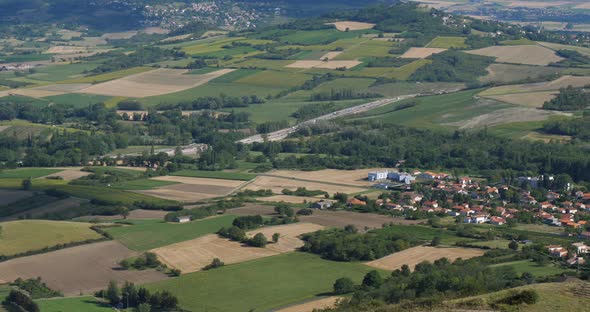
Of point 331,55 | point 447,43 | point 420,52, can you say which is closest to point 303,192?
point 420,52

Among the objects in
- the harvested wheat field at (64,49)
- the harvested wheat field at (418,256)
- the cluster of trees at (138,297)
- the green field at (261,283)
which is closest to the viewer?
the cluster of trees at (138,297)

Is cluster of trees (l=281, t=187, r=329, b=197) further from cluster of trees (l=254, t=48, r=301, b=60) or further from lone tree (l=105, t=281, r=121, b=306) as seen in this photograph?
cluster of trees (l=254, t=48, r=301, b=60)

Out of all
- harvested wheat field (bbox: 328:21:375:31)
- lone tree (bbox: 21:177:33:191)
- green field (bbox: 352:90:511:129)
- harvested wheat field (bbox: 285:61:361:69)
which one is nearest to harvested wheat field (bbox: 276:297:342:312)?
lone tree (bbox: 21:177:33:191)

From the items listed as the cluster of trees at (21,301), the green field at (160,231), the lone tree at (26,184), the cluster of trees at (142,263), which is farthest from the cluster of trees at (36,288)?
the lone tree at (26,184)

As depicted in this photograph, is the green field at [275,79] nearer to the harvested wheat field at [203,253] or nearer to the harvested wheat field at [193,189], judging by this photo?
the harvested wheat field at [193,189]

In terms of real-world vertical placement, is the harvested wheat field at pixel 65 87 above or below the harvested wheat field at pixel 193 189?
below

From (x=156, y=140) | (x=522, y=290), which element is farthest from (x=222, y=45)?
(x=522, y=290)
